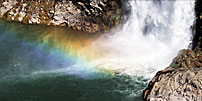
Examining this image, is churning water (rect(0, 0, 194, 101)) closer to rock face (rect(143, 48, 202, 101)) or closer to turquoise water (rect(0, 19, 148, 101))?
turquoise water (rect(0, 19, 148, 101))

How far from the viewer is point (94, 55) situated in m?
33.5

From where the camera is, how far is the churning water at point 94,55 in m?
27.2

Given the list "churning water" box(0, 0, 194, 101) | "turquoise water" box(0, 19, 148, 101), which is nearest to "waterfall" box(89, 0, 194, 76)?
"churning water" box(0, 0, 194, 101)

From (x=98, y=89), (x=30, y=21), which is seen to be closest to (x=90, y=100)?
(x=98, y=89)

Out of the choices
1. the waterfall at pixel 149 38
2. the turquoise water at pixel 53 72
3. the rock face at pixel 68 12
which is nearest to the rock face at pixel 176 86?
the turquoise water at pixel 53 72

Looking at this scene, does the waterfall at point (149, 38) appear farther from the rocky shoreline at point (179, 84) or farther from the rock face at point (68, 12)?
the rocky shoreline at point (179, 84)

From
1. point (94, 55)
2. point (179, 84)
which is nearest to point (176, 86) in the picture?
point (179, 84)

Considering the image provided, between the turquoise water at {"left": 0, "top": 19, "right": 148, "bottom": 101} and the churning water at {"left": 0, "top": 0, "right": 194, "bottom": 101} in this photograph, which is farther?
the churning water at {"left": 0, "top": 0, "right": 194, "bottom": 101}

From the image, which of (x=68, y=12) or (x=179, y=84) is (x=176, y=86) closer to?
(x=179, y=84)

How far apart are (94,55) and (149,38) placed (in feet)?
21.6

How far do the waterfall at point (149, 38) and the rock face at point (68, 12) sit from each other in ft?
6.25

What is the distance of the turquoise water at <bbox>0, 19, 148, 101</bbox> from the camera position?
26.5m

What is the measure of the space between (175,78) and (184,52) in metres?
5.23

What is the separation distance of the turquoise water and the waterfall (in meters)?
1.78
